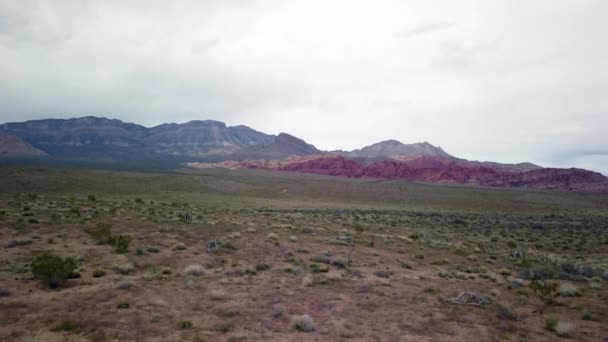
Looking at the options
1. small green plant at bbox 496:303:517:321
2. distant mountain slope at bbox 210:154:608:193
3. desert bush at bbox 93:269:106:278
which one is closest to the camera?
small green plant at bbox 496:303:517:321

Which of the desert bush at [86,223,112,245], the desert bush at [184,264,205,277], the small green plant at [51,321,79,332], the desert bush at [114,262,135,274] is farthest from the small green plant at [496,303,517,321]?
the desert bush at [86,223,112,245]

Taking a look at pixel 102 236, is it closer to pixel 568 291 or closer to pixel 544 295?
pixel 544 295

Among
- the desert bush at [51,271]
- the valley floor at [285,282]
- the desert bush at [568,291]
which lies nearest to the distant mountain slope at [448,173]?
the valley floor at [285,282]

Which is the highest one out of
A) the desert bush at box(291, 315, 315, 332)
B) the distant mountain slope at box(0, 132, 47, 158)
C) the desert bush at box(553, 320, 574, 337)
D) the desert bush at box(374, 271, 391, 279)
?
the distant mountain slope at box(0, 132, 47, 158)

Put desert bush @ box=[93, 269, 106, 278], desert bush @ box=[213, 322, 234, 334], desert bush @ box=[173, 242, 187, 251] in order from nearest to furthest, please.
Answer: desert bush @ box=[213, 322, 234, 334]
desert bush @ box=[93, 269, 106, 278]
desert bush @ box=[173, 242, 187, 251]

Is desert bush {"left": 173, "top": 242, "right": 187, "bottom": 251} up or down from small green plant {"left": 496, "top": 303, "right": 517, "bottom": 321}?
down

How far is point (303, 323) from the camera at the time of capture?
31.7 ft

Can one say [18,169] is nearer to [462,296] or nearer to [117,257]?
[117,257]

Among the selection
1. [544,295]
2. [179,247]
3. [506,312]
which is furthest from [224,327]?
[544,295]

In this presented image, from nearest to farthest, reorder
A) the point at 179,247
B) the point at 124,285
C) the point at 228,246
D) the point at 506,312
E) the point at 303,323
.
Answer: the point at 303,323 < the point at 506,312 < the point at 124,285 < the point at 179,247 < the point at 228,246

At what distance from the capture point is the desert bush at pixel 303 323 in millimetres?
9609

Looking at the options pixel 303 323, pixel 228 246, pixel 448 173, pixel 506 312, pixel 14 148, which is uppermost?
pixel 448 173

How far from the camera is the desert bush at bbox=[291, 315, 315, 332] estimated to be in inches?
378

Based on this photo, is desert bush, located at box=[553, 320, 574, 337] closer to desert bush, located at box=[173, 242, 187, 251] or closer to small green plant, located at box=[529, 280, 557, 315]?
small green plant, located at box=[529, 280, 557, 315]
